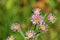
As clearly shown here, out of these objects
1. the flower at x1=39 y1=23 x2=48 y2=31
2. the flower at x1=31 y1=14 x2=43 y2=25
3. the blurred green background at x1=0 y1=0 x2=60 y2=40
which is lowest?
the flower at x1=39 y1=23 x2=48 y2=31

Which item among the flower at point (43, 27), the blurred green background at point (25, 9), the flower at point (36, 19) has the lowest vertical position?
the flower at point (43, 27)

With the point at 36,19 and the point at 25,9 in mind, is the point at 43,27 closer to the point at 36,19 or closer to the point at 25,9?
the point at 36,19

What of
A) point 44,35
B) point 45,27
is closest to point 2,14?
point 44,35

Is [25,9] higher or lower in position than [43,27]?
higher

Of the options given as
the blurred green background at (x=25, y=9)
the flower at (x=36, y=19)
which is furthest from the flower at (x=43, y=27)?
the blurred green background at (x=25, y=9)

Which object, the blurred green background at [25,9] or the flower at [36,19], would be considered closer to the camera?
the flower at [36,19]

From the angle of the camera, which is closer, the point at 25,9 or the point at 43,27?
the point at 43,27

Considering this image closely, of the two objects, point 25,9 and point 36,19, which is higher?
point 25,9

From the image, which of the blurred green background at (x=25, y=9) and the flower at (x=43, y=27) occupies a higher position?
the blurred green background at (x=25, y=9)

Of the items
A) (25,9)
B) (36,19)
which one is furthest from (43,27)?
(25,9)

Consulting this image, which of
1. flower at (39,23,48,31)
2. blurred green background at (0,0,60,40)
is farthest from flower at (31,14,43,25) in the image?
blurred green background at (0,0,60,40)

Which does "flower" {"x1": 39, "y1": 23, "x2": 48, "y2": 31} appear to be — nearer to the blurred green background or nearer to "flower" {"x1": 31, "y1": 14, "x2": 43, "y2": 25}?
"flower" {"x1": 31, "y1": 14, "x2": 43, "y2": 25}

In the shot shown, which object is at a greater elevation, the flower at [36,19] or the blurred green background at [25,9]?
the blurred green background at [25,9]

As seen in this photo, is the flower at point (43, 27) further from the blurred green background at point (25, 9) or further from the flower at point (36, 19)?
the blurred green background at point (25, 9)
